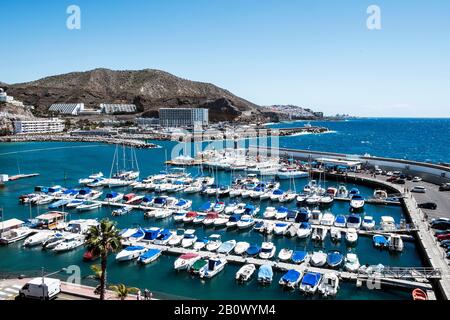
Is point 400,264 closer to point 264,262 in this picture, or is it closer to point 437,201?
point 264,262

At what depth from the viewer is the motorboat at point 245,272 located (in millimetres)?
24609

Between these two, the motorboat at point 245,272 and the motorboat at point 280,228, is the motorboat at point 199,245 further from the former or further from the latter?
the motorboat at point 280,228

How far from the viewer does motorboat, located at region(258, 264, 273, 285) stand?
2412cm

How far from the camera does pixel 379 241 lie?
101 ft

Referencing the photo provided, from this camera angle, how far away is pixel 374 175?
56.8 metres

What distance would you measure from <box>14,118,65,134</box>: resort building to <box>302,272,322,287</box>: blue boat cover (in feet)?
470

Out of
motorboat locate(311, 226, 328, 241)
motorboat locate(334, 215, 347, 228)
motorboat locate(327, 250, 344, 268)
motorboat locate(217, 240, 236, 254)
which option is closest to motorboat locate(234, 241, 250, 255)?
motorboat locate(217, 240, 236, 254)

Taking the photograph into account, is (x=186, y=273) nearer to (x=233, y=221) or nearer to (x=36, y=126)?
(x=233, y=221)

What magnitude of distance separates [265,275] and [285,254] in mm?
3747

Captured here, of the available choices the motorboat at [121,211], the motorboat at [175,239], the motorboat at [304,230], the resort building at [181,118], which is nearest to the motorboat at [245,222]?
the motorboat at [304,230]

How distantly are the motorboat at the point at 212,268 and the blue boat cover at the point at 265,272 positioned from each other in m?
2.77

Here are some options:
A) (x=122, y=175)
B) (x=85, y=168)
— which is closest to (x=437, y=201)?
(x=122, y=175)
